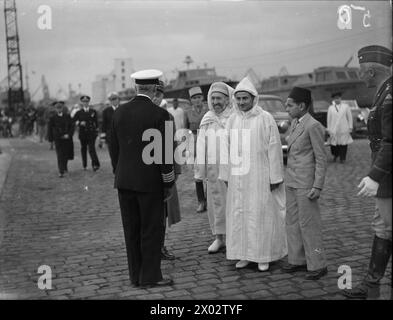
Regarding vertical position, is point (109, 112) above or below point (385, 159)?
above

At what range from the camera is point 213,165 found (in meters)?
6.03

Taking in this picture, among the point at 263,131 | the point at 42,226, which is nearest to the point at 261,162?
the point at 263,131

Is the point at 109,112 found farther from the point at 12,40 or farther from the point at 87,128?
the point at 12,40

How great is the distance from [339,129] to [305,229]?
9.71m

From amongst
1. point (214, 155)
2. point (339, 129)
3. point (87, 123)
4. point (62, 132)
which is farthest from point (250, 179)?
point (339, 129)

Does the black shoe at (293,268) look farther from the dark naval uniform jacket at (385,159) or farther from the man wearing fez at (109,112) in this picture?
the man wearing fez at (109,112)

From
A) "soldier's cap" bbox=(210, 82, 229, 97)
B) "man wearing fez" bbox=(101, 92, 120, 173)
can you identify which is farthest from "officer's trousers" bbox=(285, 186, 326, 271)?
"man wearing fez" bbox=(101, 92, 120, 173)

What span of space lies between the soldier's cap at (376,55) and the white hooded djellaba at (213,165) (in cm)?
198

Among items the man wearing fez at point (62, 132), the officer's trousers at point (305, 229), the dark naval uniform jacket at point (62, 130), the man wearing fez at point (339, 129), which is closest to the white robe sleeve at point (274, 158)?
the officer's trousers at point (305, 229)

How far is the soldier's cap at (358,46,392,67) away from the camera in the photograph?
155 inches

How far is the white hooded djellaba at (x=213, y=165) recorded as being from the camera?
19.3ft

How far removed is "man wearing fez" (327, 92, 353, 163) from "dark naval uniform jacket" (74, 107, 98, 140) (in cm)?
641

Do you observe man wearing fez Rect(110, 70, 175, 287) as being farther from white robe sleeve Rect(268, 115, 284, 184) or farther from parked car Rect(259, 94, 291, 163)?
parked car Rect(259, 94, 291, 163)

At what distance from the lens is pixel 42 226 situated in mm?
7316
